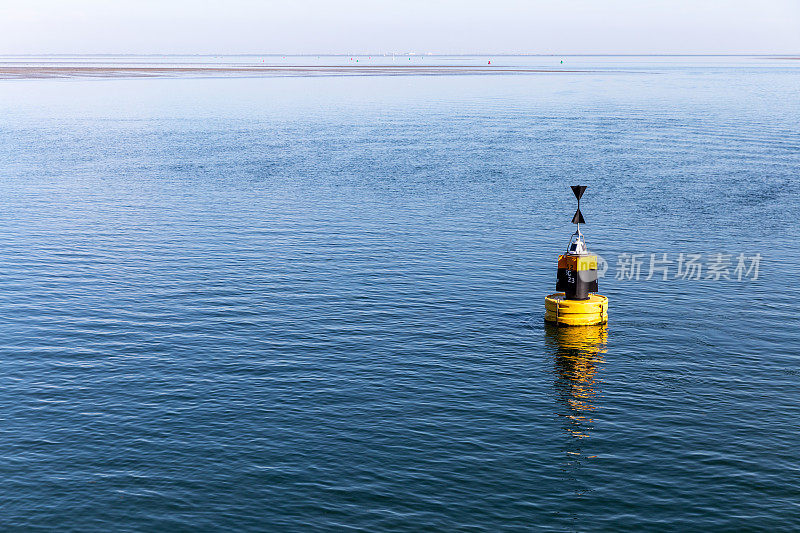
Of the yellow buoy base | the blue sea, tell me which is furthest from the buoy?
the blue sea

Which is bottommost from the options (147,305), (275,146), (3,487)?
(3,487)

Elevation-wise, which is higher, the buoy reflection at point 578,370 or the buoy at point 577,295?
the buoy at point 577,295

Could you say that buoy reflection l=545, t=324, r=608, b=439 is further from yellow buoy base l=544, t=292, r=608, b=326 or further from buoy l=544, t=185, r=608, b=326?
buoy l=544, t=185, r=608, b=326

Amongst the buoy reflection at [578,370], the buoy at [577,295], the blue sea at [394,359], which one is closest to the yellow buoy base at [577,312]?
the buoy at [577,295]


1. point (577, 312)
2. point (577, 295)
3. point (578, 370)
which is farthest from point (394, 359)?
point (577, 295)

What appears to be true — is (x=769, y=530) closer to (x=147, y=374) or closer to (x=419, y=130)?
(x=147, y=374)

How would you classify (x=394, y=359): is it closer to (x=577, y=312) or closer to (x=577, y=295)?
(x=577, y=312)

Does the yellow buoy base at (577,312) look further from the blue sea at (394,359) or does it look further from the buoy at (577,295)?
the blue sea at (394,359)

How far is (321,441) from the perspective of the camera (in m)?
38.7

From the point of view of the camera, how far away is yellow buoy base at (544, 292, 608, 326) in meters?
55.3

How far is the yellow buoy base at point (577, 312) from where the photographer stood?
2178 inches

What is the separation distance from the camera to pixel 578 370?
4850cm

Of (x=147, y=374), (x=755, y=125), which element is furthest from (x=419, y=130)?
(x=147, y=374)

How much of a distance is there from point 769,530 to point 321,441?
17.6m
